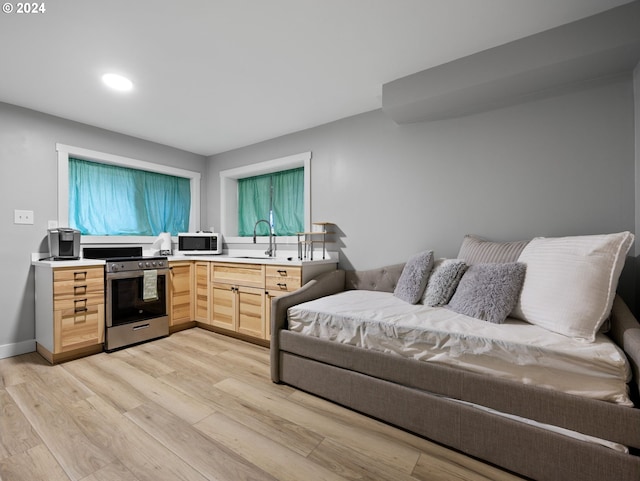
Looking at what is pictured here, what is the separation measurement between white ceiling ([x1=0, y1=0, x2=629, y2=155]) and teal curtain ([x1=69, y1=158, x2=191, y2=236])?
0.73m

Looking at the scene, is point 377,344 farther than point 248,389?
No

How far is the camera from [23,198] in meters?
2.84

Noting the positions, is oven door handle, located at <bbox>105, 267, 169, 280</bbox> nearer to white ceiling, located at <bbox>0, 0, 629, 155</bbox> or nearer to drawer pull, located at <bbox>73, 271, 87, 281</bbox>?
drawer pull, located at <bbox>73, 271, 87, 281</bbox>

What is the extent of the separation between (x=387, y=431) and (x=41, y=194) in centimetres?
383

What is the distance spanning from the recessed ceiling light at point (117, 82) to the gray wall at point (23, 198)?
1174mm

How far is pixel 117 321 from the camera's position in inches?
115

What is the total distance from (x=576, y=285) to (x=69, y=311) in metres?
3.79

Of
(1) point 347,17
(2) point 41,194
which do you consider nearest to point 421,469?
(1) point 347,17

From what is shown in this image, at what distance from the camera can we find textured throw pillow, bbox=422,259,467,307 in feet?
6.78

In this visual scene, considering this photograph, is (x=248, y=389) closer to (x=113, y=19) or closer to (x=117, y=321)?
(x=117, y=321)

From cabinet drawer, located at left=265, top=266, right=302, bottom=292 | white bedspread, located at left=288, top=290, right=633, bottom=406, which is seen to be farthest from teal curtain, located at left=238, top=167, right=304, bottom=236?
white bedspread, located at left=288, top=290, right=633, bottom=406

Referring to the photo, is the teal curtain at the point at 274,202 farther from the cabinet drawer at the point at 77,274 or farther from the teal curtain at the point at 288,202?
the cabinet drawer at the point at 77,274

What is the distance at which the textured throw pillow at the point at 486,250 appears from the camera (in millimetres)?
2059

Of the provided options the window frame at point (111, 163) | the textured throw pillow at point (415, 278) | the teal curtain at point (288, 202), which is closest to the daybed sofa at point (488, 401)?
the textured throw pillow at point (415, 278)
